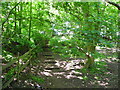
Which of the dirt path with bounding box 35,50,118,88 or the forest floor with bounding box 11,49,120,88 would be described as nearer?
the forest floor with bounding box 11,49,120,88

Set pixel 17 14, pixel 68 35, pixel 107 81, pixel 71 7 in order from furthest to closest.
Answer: pixel 107 81 < pixel 17 14 < pixel 71 7 < pixel 68 35

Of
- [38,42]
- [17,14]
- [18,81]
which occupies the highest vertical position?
[17,14]

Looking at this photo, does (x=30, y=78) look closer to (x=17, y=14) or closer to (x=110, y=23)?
(x=17, y=14)

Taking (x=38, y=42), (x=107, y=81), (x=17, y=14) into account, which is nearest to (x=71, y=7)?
(x=17, y=14)

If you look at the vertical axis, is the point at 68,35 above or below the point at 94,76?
above

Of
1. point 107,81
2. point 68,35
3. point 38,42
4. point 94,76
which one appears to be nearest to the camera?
point 68,35

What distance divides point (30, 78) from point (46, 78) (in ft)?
1.94

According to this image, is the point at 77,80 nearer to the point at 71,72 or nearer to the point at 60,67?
the point at 71,72

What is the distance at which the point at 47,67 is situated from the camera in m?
5.51

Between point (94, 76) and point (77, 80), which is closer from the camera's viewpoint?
point (77, 80)

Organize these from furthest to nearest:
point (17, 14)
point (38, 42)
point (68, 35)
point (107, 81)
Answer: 1. point (38, 42)
2. point (107, 81)
3. point (17, 14)
4. point (68, 35)

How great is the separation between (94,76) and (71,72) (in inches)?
33.5

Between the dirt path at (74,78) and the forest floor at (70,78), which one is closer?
the forest floor at (70,78)

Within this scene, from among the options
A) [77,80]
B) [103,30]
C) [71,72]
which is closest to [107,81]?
[77,80]
